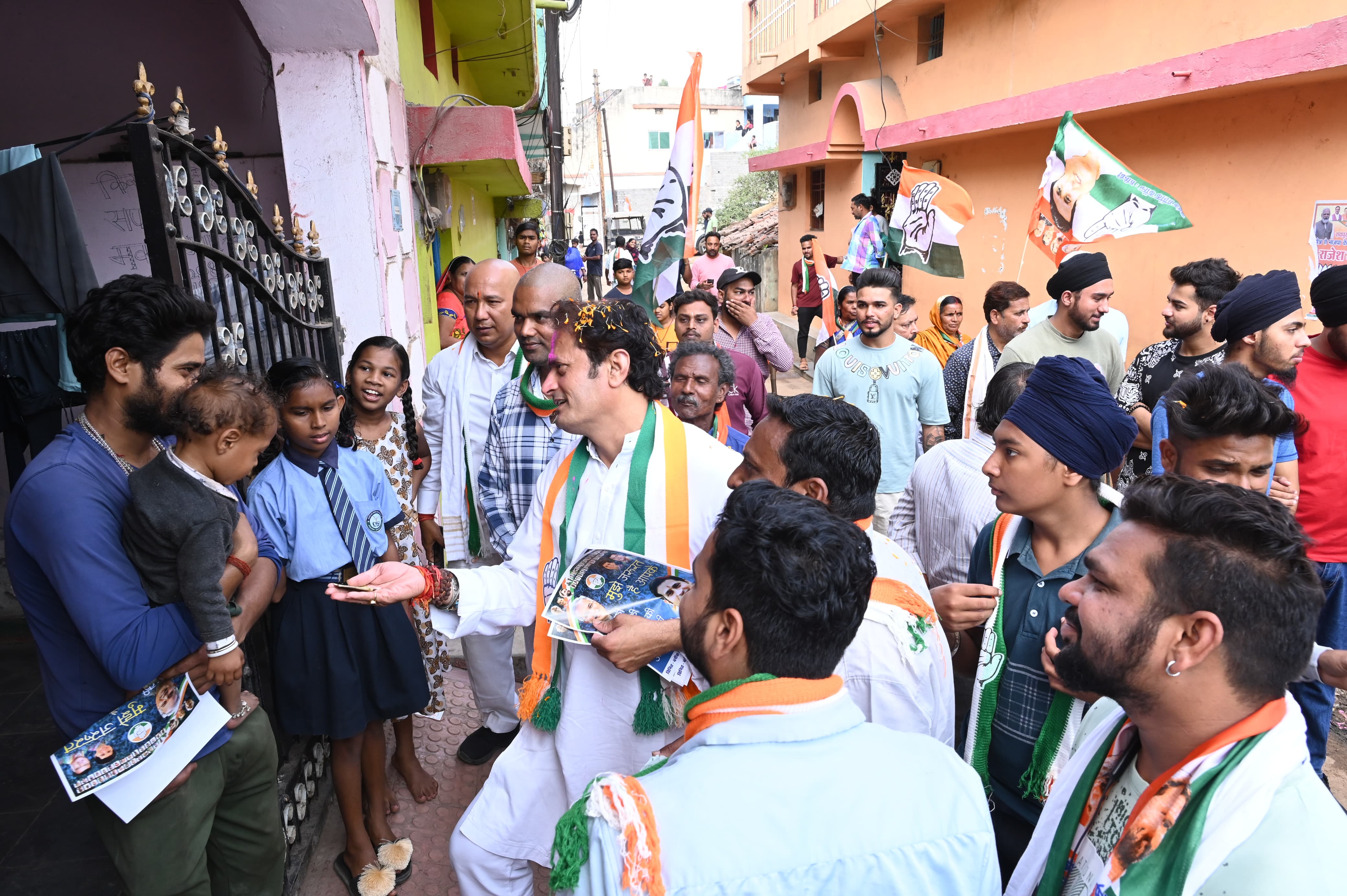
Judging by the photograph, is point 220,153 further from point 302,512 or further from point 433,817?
point 433,817

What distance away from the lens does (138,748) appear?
2072mm

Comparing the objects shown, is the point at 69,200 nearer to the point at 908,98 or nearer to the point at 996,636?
the point at 996,636

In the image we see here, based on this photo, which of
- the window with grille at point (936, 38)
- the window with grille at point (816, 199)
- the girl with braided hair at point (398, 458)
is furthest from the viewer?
the window with grille at point (816, 199)

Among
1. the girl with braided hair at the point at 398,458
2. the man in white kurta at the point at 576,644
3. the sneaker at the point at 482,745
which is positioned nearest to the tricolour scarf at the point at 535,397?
the girl with braided hair at the point at 398,458

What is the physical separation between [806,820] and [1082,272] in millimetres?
4306

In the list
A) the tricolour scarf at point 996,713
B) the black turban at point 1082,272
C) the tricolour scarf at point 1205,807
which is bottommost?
the tricolour scarf at point 996,713

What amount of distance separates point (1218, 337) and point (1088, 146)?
7.59 ft

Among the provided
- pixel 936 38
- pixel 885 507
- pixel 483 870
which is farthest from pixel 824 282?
pixel 483 870

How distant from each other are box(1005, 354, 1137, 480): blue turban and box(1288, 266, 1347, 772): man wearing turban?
1557 mm

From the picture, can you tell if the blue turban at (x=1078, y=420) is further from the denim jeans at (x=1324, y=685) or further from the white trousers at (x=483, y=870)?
the white trousers at (x=483, y=870)

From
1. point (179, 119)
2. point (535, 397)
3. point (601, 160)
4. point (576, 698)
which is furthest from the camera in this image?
point (601, 160)

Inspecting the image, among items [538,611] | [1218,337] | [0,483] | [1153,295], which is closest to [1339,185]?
[1153,295]

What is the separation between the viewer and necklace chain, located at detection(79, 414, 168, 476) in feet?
6.84

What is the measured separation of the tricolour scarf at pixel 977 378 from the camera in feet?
15.4
